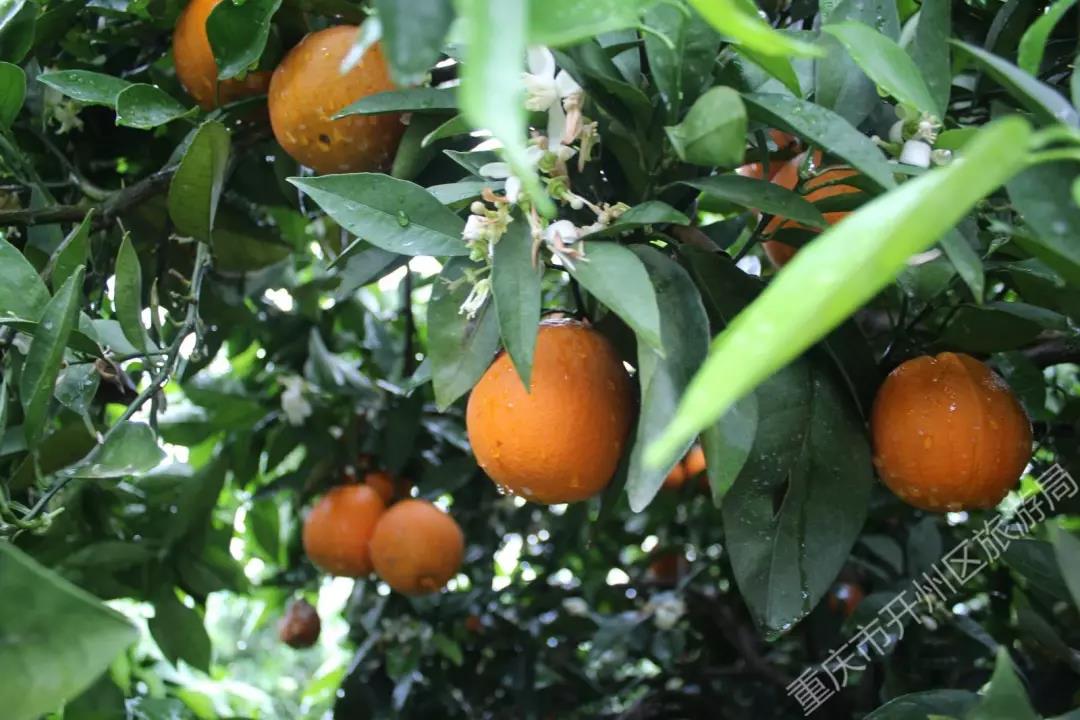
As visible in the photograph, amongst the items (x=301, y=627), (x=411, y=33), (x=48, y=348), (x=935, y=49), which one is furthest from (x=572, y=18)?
(x=301, y=627)

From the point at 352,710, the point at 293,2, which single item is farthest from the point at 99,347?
the point at 352,710

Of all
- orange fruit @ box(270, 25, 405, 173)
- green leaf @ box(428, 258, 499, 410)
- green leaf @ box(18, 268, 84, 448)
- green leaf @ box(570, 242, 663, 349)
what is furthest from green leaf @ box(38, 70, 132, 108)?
green leaf @ box(570, 242, 663, 349)

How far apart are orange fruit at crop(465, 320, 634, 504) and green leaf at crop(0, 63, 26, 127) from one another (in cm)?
49

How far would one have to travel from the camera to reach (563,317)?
828mm

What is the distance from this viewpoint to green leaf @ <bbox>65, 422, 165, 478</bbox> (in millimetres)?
796

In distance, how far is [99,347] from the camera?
2.90 feet

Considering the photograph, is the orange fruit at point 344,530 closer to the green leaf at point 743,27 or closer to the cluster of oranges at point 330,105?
the cluster of oranges at point 330,105

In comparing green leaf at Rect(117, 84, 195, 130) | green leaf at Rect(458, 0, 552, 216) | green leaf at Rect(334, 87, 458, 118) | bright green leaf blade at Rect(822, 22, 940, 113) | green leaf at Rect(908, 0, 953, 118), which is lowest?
green leaf at Rect(117, 84, 195, 130)

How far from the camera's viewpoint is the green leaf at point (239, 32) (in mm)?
871

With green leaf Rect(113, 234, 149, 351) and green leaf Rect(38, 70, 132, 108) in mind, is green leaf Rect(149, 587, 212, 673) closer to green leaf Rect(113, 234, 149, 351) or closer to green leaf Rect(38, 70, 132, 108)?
green leaf Rect(113, 234, 149, 351)

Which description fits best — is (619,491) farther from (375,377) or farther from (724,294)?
(375,377)

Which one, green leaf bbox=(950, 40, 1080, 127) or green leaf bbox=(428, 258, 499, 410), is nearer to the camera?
green leaf bbox=(950, 40, 1080, 127)

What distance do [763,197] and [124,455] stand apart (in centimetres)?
53

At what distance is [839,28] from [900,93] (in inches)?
2.1
